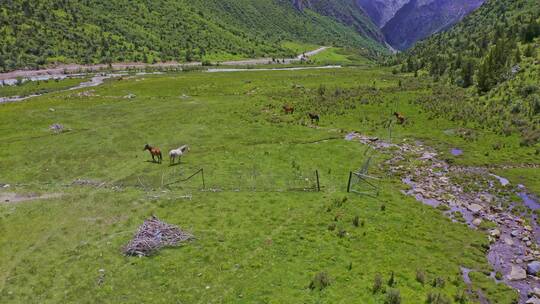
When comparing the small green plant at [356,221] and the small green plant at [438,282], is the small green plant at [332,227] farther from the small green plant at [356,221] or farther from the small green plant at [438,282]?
the small green plant at [438,282]

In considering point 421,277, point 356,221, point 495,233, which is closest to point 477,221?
point 495,233

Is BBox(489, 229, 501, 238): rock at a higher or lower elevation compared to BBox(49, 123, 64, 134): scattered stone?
lower

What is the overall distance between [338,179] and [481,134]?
79.1 feet

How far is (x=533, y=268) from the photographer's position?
823 inches

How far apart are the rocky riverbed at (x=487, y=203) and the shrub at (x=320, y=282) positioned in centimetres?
965

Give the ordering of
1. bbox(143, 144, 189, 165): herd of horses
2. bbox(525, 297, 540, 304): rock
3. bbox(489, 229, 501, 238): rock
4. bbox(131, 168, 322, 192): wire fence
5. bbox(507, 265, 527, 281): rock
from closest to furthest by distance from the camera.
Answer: bbox(525, 297, 540, 304): rock
bbox(507, 265, 527, 281): rock
bbox(489, 229, 501, 238): rock
bbox(131, 168, 322, 192): wire fence
bbox(143, 144, 189, 165): herd of horses

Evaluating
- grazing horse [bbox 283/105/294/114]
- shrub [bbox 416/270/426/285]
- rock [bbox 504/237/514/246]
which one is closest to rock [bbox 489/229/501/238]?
rock [bbox 504/237/514/246]

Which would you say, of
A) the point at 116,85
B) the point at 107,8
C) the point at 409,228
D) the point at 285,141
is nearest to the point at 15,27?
the point at 107,8

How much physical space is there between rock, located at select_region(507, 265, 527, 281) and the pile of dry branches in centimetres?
1878

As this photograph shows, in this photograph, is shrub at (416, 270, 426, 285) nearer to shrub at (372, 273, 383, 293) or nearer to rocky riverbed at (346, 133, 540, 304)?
shrub at (372, 273, 383, 293)

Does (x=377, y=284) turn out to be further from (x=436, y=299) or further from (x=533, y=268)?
(x=533, y=268)

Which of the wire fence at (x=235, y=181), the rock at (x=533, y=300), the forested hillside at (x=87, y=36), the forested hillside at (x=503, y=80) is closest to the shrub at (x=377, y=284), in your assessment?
the rock at (x=533, y=300)

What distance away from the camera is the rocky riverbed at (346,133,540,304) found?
21.2 metres

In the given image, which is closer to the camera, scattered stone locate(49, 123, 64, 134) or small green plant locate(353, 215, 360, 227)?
small green plant locate(353, 215, 360, 227)
